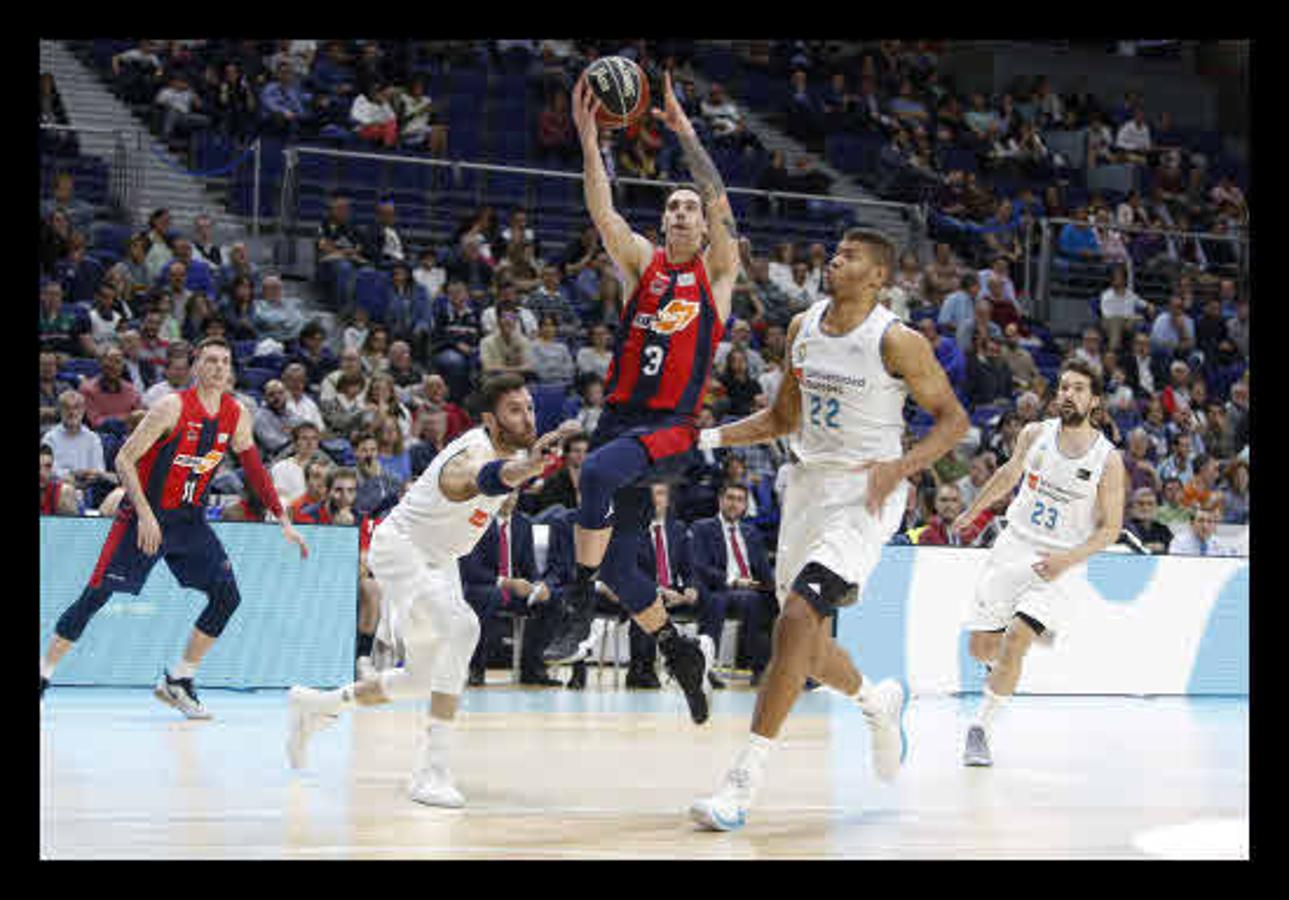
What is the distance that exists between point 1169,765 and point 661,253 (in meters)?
3.59

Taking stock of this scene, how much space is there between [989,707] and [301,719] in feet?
11.4

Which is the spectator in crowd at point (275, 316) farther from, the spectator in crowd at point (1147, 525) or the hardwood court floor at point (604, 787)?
the spectator in crowd at point (1147, 525)

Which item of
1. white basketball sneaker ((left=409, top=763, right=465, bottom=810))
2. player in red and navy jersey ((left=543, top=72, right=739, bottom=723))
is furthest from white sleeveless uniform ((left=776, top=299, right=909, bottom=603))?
white basketball sneaker ((left=409, top=763, right=465, bottom=810))

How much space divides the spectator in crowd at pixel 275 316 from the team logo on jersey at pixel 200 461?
5.43m

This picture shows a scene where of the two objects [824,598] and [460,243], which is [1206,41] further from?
[824,598]

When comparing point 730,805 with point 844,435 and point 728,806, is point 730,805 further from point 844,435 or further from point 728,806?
point 844,435

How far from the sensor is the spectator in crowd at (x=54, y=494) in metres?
11.9

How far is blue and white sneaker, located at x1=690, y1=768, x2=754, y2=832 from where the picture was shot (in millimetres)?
5809

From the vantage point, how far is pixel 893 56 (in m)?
23.9

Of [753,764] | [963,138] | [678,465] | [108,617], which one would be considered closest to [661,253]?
[678,465]

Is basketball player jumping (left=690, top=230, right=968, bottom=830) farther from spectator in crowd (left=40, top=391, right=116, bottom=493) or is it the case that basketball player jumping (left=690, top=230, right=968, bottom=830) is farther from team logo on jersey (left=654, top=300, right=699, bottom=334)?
spectator in crowd (left=40, top=391, right=116, bottom=493)

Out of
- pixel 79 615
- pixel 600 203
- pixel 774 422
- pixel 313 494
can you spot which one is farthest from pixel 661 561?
pixel 774 422

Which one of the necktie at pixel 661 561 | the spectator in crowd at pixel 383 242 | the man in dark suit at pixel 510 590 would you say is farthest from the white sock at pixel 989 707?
the spectator in crowd at pixel 383 242
